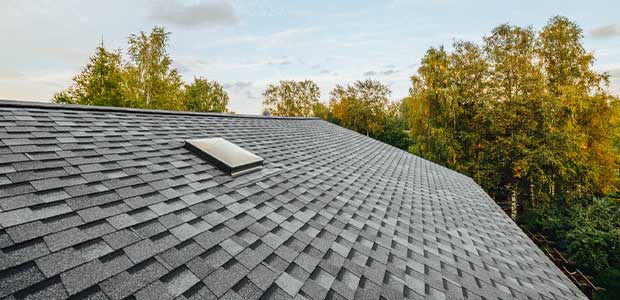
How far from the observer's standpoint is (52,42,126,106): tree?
56.1 ft

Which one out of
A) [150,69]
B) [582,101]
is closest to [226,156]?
[582,101]

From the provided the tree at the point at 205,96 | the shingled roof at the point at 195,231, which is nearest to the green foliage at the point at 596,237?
the shingled roof at the point at 195,231

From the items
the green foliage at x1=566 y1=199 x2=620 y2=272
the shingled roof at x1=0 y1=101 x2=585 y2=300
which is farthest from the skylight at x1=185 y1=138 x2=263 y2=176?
the green foliage at x1=566 y1=199 x2=620 y2=272

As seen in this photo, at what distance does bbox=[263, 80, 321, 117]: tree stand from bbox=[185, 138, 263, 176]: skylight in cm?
4200

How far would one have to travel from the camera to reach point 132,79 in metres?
20.5

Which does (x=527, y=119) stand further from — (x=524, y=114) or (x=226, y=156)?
(x=226, y=156)

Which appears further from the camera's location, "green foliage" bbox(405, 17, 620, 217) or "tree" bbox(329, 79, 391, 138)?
"tree" bbox(329, 79, 391, 138)

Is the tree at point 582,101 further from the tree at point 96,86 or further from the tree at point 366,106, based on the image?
the tree at point 96,86

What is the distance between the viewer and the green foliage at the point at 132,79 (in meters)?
17.2

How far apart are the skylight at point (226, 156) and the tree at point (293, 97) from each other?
1654 inches

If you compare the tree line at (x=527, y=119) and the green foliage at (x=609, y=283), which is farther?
the tree line at (x=527, y=119)

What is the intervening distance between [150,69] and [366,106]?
27.1m

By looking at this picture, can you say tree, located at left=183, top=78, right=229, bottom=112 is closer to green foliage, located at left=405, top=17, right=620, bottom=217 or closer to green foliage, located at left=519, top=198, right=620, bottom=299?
green foliage, located at left=405, top=17, right=620, bottom=217

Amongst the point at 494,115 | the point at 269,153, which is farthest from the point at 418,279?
the point at 494,115
